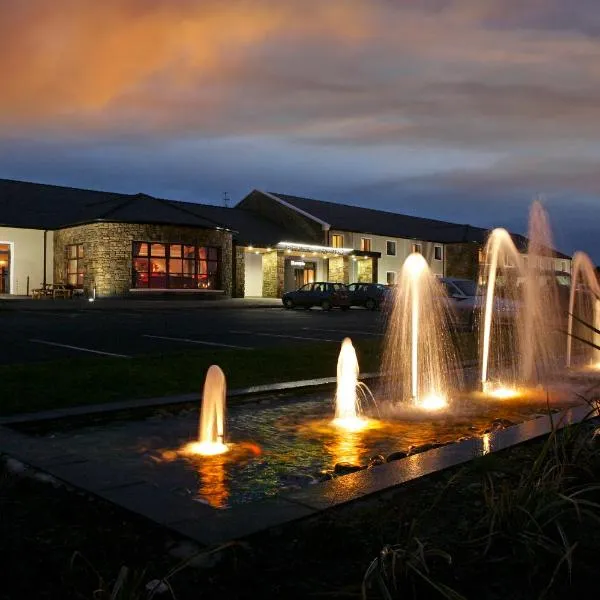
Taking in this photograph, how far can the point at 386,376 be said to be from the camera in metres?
10.7

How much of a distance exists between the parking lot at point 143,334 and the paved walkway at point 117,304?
2689mm

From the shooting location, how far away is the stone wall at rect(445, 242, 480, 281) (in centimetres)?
5972

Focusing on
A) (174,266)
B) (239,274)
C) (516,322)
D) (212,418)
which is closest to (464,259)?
(239,274)

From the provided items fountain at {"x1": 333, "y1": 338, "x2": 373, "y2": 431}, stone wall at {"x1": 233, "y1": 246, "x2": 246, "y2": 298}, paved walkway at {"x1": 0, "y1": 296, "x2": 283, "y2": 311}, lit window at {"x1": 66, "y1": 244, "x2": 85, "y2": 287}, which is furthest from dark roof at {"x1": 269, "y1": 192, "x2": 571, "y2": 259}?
fountain at {"x1": 333, "y1": 338, "x2": 373, "y2": 431}

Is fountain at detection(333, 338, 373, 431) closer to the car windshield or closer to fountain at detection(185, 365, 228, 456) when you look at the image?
fountain at detection(185, 365, 228, 456)

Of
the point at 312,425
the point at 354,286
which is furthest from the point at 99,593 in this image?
the point at 354,286

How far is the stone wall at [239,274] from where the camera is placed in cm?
4425

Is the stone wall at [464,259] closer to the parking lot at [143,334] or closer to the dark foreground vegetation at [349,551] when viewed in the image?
the parking lot at [143,334]

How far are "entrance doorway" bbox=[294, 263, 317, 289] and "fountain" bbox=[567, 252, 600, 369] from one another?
31090mm

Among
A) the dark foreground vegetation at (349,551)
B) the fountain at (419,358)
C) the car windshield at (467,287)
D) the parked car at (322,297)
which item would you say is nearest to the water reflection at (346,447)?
the dark foreground vegetation at (349,551)

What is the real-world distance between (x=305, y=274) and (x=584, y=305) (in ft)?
104

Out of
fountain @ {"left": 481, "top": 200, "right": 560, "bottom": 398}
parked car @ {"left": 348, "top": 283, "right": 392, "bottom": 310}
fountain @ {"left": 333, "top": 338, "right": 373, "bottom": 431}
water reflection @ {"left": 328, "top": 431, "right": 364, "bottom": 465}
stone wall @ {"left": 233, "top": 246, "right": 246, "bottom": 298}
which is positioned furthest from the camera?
stone wall @ {"left": 233, "top": 246, "right": 246, "bottom": 298}

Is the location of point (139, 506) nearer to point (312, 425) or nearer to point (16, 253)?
point (312, 425)

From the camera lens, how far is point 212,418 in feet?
21.9
